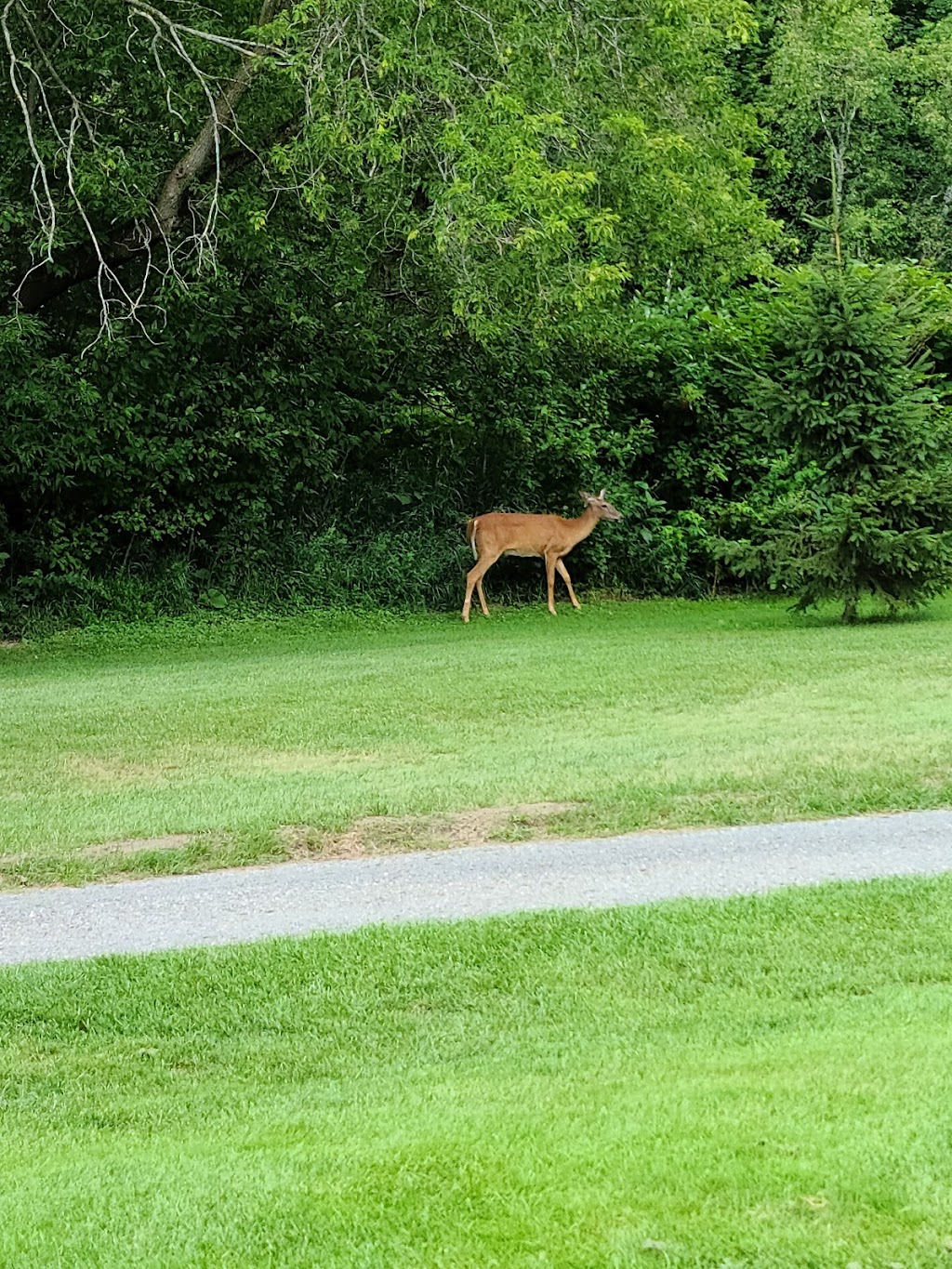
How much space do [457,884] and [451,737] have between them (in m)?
3.88

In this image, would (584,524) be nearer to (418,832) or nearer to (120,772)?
(120,772)

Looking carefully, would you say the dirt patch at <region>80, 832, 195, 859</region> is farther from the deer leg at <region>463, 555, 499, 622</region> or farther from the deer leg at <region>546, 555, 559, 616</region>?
the deer leg at <region>546, 555, 559, 616</region>

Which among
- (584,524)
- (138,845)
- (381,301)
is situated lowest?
(138,845)

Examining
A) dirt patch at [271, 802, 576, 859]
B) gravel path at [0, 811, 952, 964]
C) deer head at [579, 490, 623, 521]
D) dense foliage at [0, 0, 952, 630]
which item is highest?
dense foliage at [0, 0, 952, 630]

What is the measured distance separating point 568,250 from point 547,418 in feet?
22.5

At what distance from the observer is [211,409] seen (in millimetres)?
19828

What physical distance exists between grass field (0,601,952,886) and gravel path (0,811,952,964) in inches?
14.6

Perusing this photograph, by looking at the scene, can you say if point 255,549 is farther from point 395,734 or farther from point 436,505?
point 395,734

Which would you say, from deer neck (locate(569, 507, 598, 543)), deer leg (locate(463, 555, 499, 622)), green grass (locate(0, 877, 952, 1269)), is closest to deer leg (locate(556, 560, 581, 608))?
deer neck (locate(569, 507, 598, 543))

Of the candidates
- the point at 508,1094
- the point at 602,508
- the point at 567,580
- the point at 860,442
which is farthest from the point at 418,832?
the point at 602,508

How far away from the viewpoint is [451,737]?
1073 cm

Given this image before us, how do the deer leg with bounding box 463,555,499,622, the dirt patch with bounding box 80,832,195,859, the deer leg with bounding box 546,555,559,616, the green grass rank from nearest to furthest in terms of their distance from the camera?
1. the green grass
2. the dirt patch with bounding box 80,832,195,859
3. the deer leg with bounding box 463,555,499,622
4. the deer leg with bounding box 546,555,559,616

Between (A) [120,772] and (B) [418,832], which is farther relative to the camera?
(A) [120,772]

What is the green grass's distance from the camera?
3016 mm
